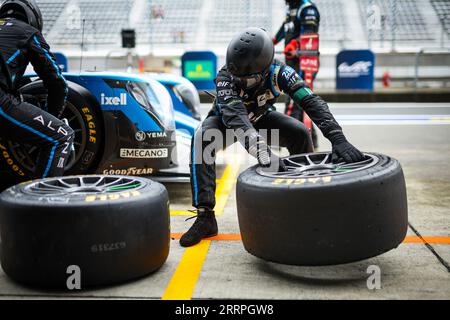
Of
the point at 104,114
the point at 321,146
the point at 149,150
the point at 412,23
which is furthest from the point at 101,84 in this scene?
the point at 412,23

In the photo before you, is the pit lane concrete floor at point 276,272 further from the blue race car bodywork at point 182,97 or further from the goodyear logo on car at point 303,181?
the blue race car bodywork at point 182,97

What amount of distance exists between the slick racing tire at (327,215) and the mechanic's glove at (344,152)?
353 millimetres

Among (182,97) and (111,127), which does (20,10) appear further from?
(182,97)

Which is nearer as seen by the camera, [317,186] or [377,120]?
[317,186]

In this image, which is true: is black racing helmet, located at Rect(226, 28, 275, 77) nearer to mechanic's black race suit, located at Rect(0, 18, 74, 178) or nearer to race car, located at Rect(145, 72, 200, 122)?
mechanic's black race suit, located at Rect(0, 18, 74, 178)

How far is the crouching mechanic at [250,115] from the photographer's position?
12.2 ft

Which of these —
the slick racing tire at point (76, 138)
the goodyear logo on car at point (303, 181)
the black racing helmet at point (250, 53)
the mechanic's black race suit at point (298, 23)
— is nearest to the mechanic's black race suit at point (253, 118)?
the black racing helmet at point (250, 53)

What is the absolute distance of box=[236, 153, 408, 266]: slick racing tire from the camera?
2.86 m

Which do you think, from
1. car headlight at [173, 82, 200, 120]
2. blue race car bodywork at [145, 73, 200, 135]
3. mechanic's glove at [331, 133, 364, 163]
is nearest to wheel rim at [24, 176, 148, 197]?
mechanic's glove at [331, 133, 364, 163]

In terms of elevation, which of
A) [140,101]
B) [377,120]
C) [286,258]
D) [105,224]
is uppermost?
[140,101]

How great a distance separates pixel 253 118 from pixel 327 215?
60.1 inches
